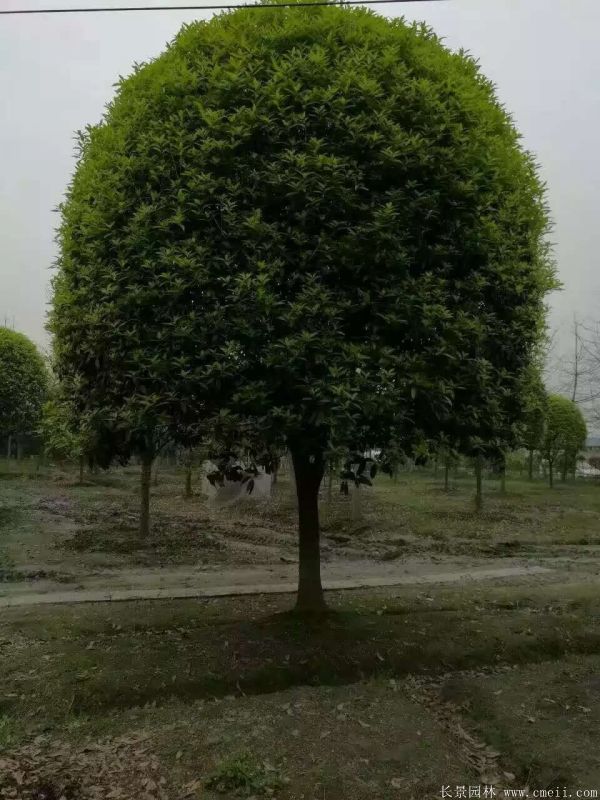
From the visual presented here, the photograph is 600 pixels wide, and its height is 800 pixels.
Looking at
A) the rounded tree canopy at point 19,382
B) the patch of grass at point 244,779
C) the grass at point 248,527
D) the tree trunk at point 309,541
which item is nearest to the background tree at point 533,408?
the tree trunk at point 309,541

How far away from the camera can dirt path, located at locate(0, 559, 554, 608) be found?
7449 mm

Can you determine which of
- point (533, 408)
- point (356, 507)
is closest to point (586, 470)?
point (356, 507)

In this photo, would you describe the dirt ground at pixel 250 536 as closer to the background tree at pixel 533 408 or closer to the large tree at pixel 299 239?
the background tree at pixel 533 408

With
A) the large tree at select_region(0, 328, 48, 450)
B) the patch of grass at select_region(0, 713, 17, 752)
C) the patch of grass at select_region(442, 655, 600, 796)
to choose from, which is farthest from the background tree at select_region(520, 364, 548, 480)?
the large tree at select_region(0, 328, 48, 450)

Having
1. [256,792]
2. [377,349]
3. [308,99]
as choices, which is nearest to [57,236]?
[308,99]

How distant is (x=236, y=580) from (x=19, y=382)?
354 inches

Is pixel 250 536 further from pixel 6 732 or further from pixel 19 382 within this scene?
pixel 6 732

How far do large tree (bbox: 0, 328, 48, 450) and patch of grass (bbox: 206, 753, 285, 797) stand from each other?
499 inches

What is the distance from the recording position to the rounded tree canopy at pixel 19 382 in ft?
48.3

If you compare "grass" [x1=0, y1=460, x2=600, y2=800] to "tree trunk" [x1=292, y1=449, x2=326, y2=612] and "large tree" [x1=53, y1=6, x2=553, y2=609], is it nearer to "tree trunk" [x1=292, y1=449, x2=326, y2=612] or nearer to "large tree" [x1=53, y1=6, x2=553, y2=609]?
"tree trunk" [x1=292, y1=449, x2=326, y2=612]

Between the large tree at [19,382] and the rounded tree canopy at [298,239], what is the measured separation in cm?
1106

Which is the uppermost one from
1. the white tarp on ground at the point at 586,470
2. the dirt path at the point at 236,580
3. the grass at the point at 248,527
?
the white tarp on ground at the point at 586,470

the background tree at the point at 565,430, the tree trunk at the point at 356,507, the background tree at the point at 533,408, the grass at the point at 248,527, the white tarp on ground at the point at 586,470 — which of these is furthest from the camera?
the white tarp on ground at the point at 586,470

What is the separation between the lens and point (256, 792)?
348cm
